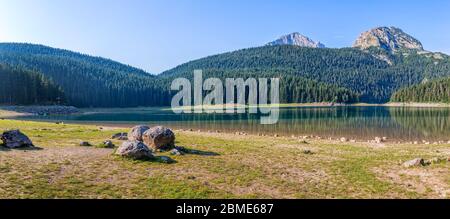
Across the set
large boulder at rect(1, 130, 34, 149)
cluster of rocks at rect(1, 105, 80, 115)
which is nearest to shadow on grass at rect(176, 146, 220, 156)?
large boulder at rect(1, 130, 34, 149)

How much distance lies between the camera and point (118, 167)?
22.3 metres

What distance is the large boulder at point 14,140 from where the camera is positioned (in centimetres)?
2738

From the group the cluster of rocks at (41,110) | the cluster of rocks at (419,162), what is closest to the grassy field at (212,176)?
the cluster of rocks at (419,162)

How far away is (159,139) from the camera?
99.2ft

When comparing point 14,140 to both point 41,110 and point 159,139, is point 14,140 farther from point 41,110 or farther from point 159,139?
point 41,110

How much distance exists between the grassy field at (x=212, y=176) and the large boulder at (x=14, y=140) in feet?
4.59

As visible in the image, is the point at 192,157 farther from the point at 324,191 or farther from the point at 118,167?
the point at 324,191

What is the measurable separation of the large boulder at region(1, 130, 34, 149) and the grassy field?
1.40 meters

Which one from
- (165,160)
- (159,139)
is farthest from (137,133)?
(165,160)

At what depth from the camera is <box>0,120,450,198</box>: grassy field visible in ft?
55.6

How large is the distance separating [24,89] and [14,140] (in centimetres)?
14617

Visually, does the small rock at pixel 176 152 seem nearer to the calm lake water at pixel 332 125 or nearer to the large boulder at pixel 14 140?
the large boulder at pixel 14 140

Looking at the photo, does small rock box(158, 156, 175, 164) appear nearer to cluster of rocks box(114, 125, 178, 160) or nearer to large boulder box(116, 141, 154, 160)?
large boulder box(116, 141, 154, 160)
